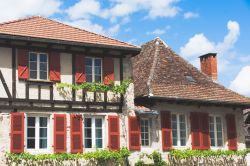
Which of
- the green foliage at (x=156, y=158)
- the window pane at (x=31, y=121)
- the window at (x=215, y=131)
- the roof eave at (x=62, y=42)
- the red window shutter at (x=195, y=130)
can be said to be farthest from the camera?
the window at (x=215, y=131)

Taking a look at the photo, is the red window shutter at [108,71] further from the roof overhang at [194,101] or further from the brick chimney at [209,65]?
the brick chimney at [209,65]

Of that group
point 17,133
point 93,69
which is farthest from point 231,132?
point 17,133

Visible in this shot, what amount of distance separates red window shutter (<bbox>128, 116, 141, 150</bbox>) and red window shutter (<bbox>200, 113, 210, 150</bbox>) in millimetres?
3750

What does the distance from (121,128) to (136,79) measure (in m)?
3.76

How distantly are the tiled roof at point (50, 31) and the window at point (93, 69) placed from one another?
0.83m

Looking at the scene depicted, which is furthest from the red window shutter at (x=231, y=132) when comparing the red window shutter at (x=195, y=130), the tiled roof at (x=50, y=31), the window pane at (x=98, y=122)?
the window pane at (x=98, y=122)

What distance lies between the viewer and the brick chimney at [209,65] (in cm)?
2697

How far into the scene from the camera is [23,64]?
59.7 feet

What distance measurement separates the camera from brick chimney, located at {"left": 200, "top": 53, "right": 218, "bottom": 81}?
26969mm

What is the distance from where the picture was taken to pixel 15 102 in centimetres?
1791

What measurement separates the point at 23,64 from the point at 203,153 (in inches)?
376

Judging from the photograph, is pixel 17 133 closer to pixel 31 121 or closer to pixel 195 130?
pixel 31 121

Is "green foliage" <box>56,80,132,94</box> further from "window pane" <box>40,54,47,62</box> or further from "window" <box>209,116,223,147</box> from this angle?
"window" <box>209,116,223,147</box>

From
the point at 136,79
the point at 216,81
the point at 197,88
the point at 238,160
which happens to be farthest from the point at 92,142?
the point at 216,81
